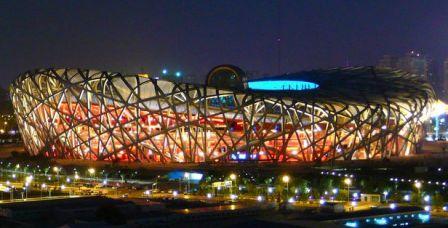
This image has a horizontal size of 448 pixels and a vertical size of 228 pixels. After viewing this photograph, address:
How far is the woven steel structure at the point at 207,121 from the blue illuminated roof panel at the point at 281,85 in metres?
9.37

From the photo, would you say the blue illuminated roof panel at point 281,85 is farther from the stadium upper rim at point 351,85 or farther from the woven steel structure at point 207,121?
the woven steel structure at point 207,121

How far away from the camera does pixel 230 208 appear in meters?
44.6

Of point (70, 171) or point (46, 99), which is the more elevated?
point (46, 99)

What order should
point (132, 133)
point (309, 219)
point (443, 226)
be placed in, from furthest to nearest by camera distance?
point (132, 133), point (309, 219), point (443, 226)

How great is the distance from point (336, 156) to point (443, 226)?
4782 centimetres

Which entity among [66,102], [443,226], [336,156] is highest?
[66,102]

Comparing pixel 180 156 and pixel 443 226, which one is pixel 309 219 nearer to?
pixel 443 226

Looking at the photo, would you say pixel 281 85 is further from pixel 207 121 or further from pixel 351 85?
pixel 207 121

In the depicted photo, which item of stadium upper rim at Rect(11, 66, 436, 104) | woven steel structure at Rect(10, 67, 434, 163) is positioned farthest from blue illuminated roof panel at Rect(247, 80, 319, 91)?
woven steel structure at Rect(10, 67, 434, 163)

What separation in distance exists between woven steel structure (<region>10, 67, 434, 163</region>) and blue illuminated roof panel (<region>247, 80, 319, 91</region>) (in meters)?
9.37

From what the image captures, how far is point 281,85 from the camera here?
109188 mm

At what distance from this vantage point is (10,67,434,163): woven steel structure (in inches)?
3310

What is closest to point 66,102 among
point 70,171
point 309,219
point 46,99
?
point 46,99

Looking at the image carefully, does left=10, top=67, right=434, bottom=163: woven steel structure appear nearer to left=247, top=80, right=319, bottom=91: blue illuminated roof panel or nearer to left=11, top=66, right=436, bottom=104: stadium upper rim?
left=11, top=66, right=436, bottom=104: stadium upper rim
